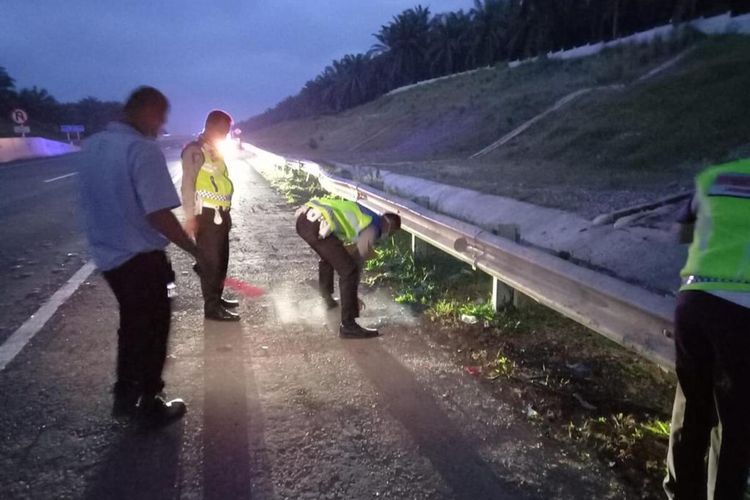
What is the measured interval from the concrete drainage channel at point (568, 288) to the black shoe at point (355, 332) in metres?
1.09

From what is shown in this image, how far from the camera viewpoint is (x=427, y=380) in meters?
3.87

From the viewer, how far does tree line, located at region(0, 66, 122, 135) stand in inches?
2167

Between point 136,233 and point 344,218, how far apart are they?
1.86m

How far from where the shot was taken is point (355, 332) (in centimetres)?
469

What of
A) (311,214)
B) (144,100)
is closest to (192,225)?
(311,214)

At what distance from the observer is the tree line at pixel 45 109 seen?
55.0 m

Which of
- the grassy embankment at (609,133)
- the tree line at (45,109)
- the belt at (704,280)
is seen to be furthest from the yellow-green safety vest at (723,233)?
the tree line at (45,109)

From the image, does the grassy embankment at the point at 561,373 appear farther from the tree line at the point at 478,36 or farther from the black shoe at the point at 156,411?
the tree line at the point at 478,36

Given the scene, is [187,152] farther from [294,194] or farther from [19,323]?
[294,194]

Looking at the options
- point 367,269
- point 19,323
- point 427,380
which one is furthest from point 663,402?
point 19,323

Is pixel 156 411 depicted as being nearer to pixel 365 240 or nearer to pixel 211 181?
pixel 365 240

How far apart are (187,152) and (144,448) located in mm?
2834

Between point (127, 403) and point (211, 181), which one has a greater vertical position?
point (211, 181)

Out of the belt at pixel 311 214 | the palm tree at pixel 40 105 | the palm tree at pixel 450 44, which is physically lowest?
the belt at pixel 311 214
